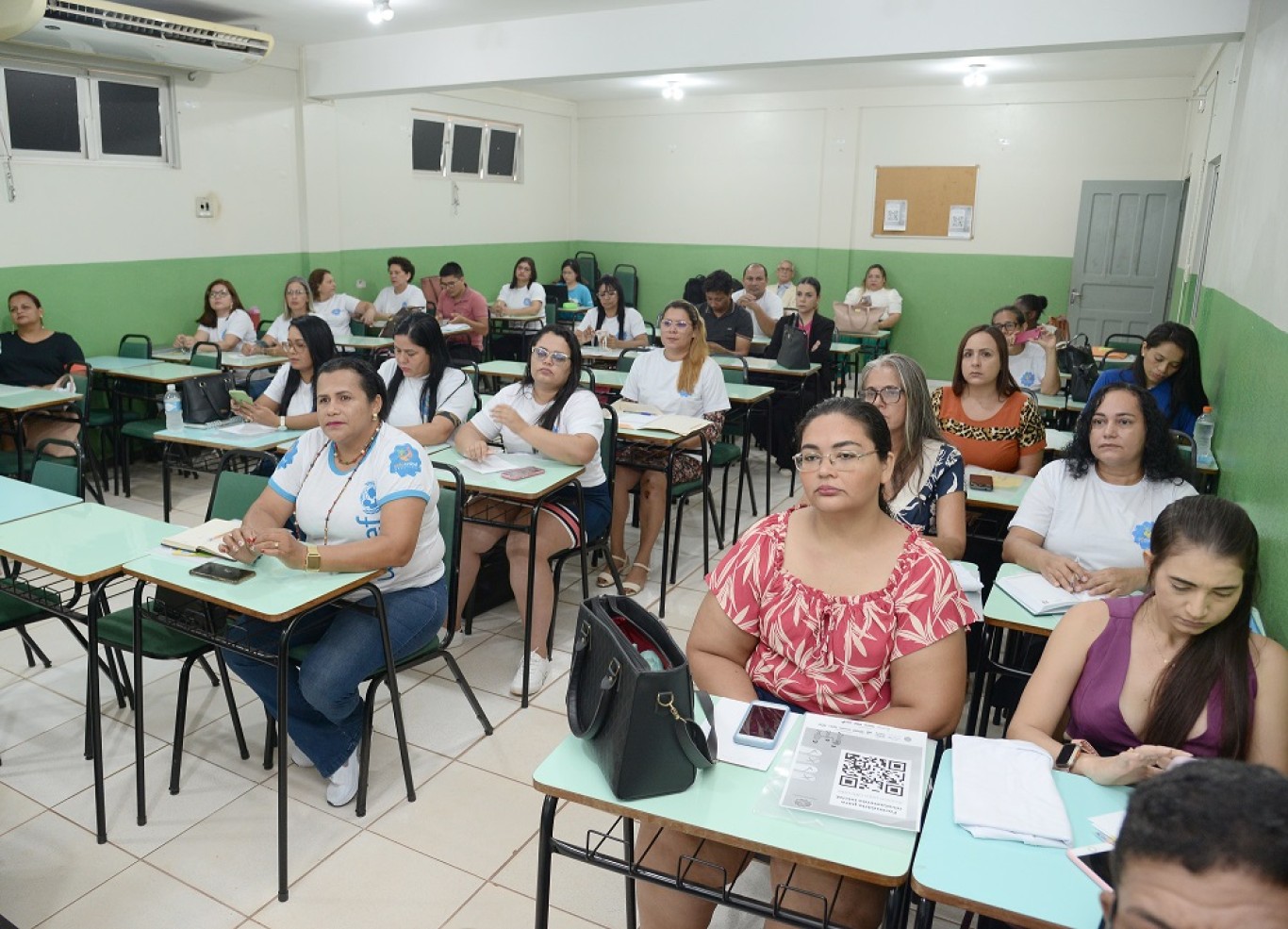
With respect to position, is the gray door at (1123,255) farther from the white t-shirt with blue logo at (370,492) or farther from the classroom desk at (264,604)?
→ the classroom desk at (264,604)

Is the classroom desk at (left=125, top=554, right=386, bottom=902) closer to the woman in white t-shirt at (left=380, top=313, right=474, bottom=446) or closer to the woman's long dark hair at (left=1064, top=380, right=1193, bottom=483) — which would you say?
the woman in white t-shirt at (left=380, top=313, right=474, bottom=446)

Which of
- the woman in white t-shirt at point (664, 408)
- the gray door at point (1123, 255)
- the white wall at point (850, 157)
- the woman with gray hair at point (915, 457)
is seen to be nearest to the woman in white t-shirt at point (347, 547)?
the woman with gray hair at point (915, 457)

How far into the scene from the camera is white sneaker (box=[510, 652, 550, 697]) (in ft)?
11.0

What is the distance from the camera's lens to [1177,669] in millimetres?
1768

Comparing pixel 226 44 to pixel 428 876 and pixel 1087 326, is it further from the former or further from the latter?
pixel 1087 326

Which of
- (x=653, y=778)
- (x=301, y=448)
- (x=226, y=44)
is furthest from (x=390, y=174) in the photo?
(x=653, y=778)

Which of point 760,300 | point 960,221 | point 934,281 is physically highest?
point 960,221

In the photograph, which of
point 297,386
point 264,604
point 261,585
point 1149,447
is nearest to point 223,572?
point 261,585

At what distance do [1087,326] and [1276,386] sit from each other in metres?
7.55

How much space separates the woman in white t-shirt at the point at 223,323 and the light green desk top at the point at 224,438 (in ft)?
9.48

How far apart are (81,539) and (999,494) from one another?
2.95 metres

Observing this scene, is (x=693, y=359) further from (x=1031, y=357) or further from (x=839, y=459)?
(x=839, y=459)

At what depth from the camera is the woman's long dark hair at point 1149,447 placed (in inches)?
107

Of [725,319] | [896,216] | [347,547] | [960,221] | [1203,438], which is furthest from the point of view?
[896,216]
